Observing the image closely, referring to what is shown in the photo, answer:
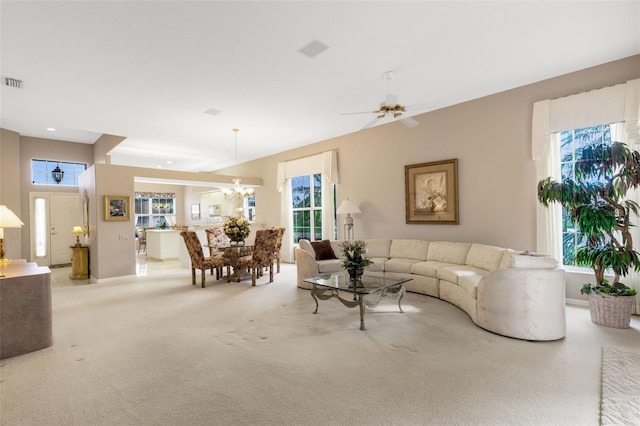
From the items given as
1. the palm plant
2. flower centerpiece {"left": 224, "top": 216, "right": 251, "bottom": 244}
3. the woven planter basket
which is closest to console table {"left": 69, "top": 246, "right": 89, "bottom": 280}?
flower centerpiece {"left": 224, "top": 216, "right": 251, "bottom": 244}

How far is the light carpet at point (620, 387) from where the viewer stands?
2011mm

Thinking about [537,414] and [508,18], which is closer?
[537,414]

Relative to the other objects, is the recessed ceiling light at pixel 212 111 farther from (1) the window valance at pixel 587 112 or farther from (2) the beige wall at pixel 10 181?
(2) the beige wall at pixel 10 181

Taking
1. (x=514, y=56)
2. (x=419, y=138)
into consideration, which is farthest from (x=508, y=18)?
(x=419, y=138)

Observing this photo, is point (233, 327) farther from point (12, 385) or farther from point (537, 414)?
point (537, 414)

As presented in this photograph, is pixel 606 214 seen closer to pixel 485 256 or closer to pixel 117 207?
pixel 485 256

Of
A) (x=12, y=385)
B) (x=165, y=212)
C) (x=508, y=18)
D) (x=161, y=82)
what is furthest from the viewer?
(x=165, y=212)

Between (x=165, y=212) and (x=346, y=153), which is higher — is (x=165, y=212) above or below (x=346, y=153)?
below

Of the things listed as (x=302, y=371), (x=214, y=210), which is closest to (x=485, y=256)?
(x=302, y=371)

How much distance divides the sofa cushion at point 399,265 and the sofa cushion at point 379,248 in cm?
48

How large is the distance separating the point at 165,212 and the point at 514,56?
1359cm

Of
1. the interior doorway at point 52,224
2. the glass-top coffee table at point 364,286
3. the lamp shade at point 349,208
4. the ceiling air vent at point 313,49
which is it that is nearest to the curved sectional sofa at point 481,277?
the lamp shade at point 349,208

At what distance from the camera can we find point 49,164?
27.7 feet

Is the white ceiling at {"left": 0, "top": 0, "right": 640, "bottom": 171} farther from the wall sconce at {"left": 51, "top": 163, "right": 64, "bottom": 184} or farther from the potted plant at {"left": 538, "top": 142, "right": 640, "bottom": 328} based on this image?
the wall sconce at {"left": 51, "top": 163, "right": 64, "bottom": 184}
